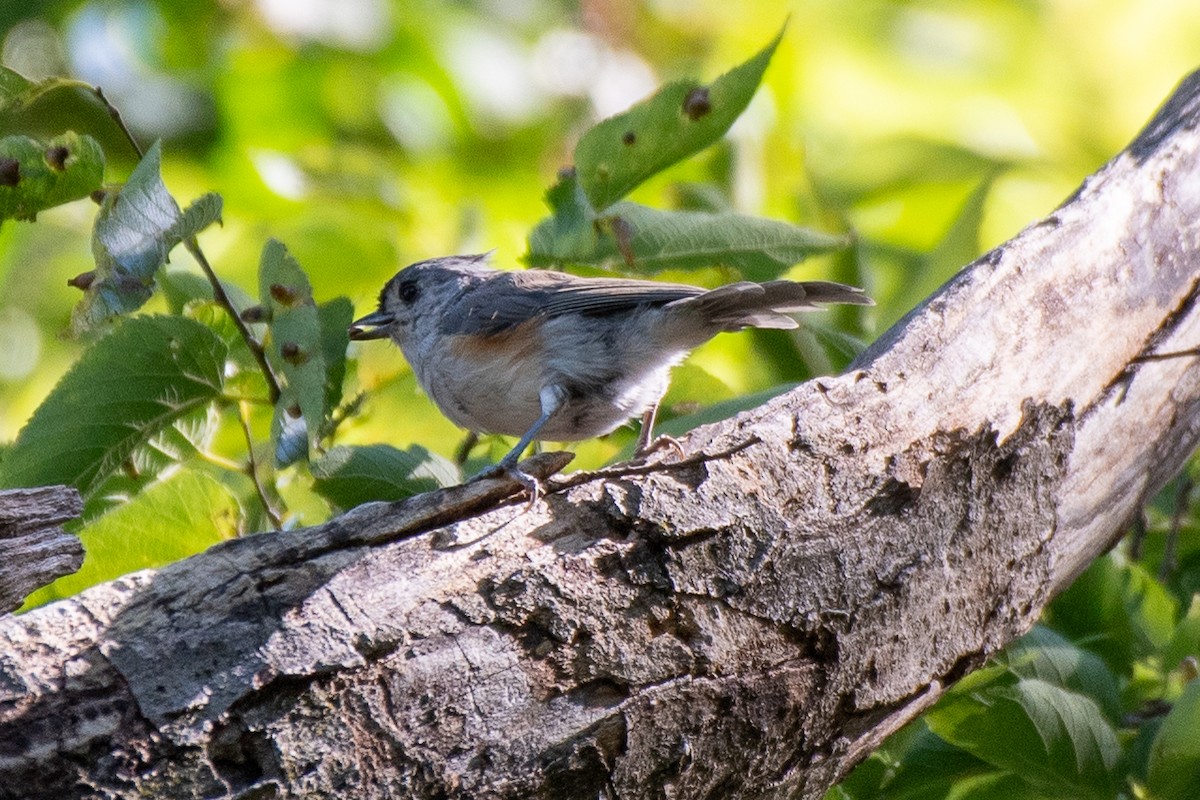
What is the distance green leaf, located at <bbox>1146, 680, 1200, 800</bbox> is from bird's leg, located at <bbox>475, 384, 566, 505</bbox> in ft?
3.81

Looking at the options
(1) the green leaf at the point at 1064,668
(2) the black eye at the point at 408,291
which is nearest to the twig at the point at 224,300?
(2) the black eye at the point at 408,291

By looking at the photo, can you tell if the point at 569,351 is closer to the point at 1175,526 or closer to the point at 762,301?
the point at 762,301

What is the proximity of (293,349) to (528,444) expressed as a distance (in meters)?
0.55

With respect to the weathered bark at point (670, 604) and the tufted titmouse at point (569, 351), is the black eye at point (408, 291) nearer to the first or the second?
the tufted titmouse at point (569, 351)

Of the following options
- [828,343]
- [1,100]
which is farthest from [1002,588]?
[1,100]

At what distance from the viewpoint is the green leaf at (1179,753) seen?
204cm

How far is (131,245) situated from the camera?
78.5 inches

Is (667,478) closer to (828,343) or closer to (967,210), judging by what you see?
(828,343)

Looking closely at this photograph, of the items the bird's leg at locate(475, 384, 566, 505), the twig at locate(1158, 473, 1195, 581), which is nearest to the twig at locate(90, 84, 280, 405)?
the bird's leg at locate(475, 384, 566, 505)

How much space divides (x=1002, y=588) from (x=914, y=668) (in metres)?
0.24

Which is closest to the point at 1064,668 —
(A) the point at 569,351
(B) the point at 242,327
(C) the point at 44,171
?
(A) the point at 569,351

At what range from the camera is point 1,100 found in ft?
7.06

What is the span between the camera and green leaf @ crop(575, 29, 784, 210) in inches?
102

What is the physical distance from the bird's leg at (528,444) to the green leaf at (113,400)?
1.92 ft
